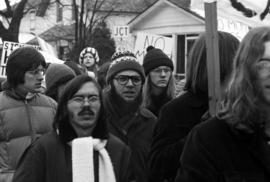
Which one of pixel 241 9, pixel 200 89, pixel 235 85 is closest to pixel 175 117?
pixel 200 89

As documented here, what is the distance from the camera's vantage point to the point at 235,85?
262 cm

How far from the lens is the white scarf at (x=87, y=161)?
3600 mm

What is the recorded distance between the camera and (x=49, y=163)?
3621 mm

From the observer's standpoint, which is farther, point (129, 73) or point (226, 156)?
point (129, 73)

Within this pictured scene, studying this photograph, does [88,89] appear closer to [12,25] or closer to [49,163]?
[49,163]

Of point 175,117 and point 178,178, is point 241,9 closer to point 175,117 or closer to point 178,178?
point 175,117

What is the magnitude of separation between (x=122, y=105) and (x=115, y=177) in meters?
1.21

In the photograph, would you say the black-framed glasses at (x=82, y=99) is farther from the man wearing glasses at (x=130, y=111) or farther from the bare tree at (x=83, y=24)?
the bare tree at (x=83, y=24)

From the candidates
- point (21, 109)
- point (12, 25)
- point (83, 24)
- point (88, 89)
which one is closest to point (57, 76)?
point (21, 109)

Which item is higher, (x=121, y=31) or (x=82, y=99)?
(x=121, y=31)

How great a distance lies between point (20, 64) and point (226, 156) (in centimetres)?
306

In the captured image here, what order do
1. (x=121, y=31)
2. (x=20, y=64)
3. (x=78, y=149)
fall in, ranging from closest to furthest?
(x=78, y=149), (x=20, y=64), (x=121, y=31)

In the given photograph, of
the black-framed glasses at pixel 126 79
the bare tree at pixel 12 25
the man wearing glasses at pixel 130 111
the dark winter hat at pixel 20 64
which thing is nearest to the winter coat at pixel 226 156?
the man wearing glasses at pixel 130 111

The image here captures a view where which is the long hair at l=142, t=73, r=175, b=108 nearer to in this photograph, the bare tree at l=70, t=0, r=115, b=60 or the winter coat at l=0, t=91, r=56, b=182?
the winter coat at l=0, t=91, r=56, b=182
